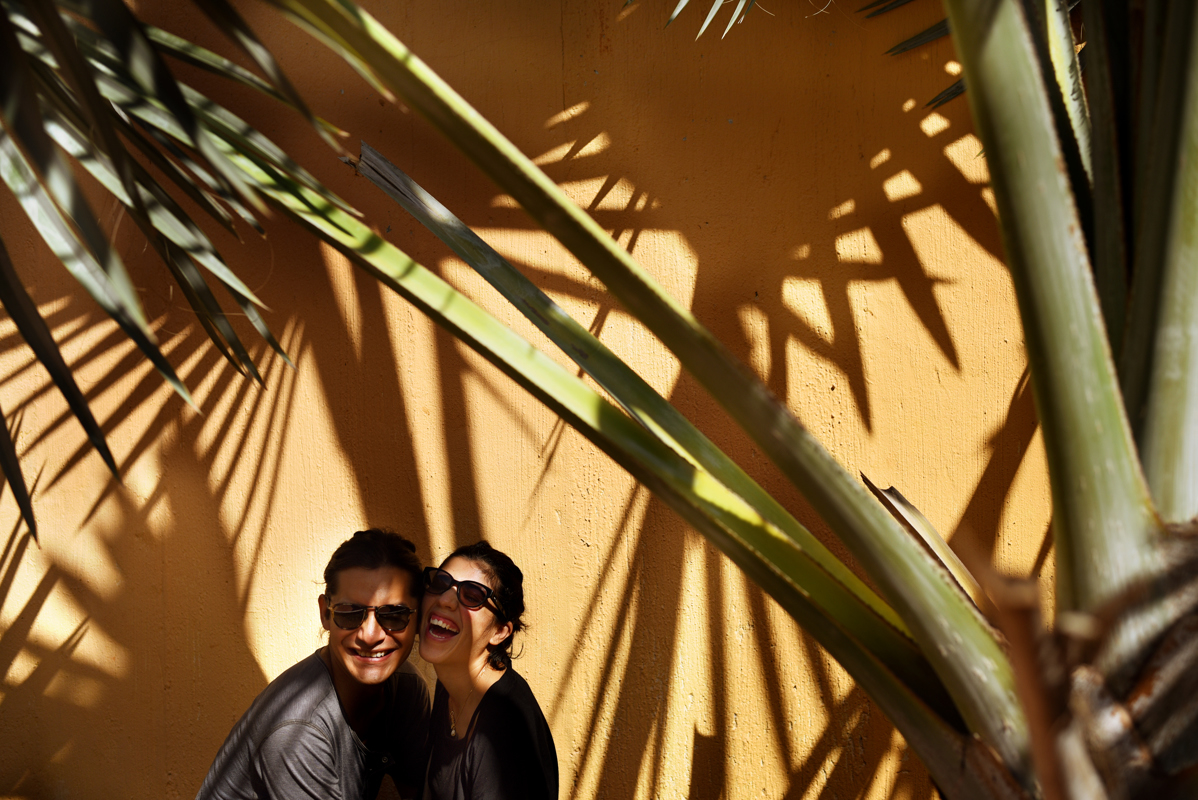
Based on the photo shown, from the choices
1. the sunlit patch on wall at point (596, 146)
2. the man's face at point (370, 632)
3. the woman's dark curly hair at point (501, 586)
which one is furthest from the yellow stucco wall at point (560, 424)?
the man's face at point (370, 632)

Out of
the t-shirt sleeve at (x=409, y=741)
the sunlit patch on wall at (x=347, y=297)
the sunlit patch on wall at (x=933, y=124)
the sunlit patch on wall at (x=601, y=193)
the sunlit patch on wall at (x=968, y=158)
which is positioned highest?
the sunlit patch on wall at (x=933, y=124)

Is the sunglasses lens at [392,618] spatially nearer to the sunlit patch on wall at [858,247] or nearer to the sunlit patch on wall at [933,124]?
the sunlit patch on wall at [858,247]

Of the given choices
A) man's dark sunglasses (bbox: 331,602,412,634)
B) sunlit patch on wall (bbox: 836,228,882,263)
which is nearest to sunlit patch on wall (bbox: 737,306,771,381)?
sunlit patch on wall (bbox: 836,228,882,263)

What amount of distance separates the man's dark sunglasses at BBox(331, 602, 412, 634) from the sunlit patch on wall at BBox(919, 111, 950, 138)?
5.64 ft

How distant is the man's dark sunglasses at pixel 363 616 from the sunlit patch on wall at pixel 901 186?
5.14ft

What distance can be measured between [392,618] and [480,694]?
267 millimetres

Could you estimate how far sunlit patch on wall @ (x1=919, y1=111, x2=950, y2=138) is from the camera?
5.31 ft

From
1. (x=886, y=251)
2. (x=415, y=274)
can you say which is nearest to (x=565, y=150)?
(x=886, y=251)

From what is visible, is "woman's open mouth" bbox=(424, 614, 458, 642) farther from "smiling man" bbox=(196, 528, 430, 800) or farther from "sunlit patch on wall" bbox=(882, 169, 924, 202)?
"sunlit patch on wall" bbox=(882, 169, 924, 202)

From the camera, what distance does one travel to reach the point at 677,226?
176 cm

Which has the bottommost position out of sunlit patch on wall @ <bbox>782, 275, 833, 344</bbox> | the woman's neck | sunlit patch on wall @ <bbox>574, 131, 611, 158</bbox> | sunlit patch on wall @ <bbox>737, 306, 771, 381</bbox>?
the woman's neck

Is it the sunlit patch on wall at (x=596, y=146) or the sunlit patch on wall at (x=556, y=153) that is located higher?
the sunlit patch on wall at (x=596, y=146)

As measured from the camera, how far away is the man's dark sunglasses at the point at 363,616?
1.51m

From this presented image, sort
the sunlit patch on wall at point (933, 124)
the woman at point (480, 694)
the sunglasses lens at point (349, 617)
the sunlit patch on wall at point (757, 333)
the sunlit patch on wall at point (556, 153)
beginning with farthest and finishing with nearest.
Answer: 1. the sunlit patch on wall at point (556, 153)
2. the sunlit patch on wall at point (757, 333)
3. the sunlit patch on wall at point (933, 124)
4. the sunglasses lens at point (349, 617)
5. the woman at point (480, 694)
